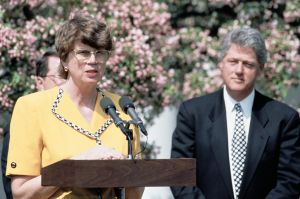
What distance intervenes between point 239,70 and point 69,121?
1506 mm

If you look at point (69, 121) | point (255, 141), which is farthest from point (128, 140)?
point (255, 141)

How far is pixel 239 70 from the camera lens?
6.37 m

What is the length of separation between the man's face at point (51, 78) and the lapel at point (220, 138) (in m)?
0.97

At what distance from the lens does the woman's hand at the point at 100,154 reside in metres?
4.83

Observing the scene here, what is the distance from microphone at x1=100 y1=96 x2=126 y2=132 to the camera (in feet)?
16.3

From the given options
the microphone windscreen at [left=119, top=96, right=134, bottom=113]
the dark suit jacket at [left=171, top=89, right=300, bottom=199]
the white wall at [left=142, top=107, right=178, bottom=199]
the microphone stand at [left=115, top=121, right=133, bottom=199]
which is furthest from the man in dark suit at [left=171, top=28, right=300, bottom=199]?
the white wall at [left=142, top=107, right=178, bottom=199]

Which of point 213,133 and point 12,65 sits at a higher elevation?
point 12,65

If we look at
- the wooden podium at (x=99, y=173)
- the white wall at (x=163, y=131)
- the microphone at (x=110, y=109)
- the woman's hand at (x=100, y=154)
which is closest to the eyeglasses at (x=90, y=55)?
the microphone at (x=110, y=109)

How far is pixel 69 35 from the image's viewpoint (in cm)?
524

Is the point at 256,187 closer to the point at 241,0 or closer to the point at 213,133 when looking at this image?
the point at 213,133

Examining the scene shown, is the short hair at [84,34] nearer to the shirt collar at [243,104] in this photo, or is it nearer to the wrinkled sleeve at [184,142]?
the wrinkled sleeve at [184,142]

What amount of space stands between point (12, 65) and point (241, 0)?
245cm

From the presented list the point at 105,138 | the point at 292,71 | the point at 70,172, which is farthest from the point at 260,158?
the point at 292,71

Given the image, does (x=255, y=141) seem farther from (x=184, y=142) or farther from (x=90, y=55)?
(x=90, y=55)
